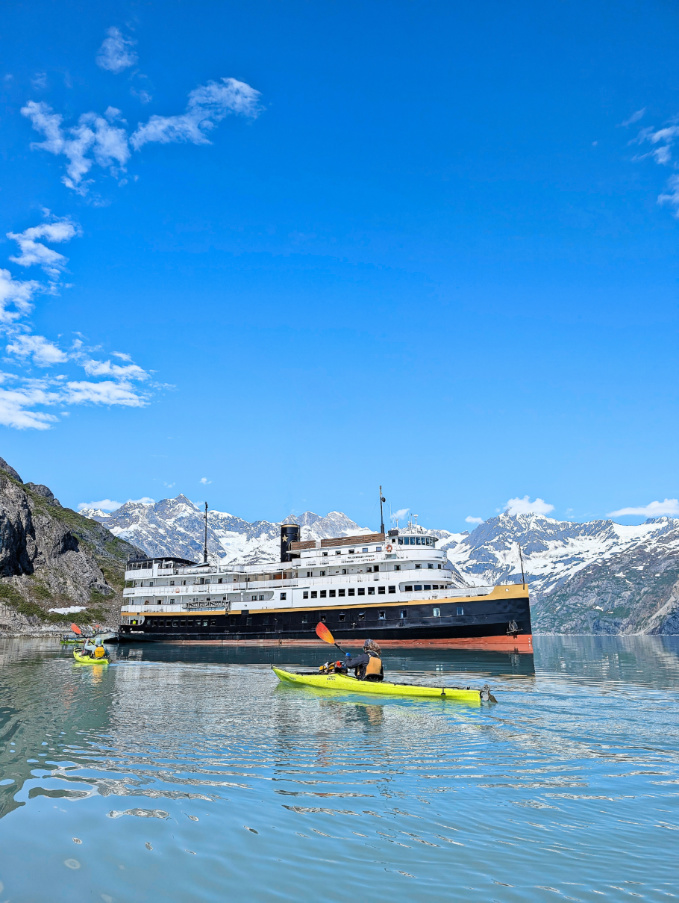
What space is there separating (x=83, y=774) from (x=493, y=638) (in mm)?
41334

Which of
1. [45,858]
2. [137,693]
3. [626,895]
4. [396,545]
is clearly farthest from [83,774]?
[396,545]

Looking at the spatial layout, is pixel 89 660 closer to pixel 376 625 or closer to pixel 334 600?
pixel 334 600

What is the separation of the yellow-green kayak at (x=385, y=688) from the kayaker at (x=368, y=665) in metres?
0.40

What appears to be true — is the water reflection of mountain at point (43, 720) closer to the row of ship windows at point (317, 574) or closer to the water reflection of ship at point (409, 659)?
the water reflection of ship at point (409, 659)

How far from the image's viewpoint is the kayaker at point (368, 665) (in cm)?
2406

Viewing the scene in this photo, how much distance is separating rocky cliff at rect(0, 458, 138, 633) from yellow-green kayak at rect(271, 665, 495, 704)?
9662 cm

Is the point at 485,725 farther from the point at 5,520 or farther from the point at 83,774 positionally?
the point at 5,520

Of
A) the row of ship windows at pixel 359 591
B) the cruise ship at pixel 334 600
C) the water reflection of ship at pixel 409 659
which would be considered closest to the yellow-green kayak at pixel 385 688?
the water reflection of ship at pixel 409 659

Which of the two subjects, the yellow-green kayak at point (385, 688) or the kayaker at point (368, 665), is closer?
the yellow-green kayak at point (385, 688)

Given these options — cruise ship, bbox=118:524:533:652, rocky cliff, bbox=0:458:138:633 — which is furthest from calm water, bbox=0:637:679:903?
rocky cliff, bbox=0:458:138:633

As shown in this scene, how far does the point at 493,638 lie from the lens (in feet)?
160

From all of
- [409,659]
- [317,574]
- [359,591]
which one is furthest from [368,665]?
[317,574]

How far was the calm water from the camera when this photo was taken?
7.76 metres

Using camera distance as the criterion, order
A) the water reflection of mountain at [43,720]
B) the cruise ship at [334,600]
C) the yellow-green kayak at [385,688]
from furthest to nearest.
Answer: the cruise ship at [334,600]
the yellow-green kayak at [385,688]
the water reflection of mountain at [43,720]
